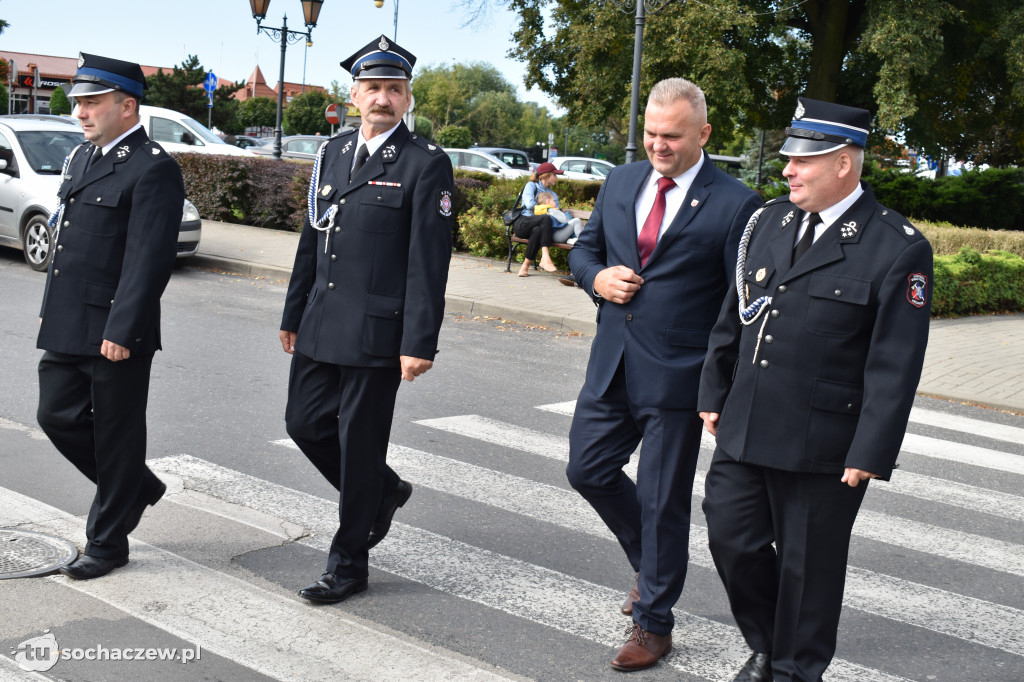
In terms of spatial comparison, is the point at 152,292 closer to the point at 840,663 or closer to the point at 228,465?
the point at 228,465

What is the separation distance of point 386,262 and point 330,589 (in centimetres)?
126

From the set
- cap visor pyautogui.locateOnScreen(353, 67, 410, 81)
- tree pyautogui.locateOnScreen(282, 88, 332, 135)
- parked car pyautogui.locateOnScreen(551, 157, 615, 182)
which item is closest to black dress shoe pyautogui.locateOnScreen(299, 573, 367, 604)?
cap visor pyautogui.locateOnScreen(353, 67, 410, 81)

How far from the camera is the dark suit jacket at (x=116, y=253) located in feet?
13.8

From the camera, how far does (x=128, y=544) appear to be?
178 inches

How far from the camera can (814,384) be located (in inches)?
131

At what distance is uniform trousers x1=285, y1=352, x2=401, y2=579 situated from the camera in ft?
13.8

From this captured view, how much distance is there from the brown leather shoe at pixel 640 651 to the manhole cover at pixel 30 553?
220 cm

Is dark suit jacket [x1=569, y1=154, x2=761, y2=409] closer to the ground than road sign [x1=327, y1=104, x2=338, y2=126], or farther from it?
closer to the ground

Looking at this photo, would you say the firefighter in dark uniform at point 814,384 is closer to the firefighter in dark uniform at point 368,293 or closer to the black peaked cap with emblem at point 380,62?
the firefighter in dark uniform at point 368,293

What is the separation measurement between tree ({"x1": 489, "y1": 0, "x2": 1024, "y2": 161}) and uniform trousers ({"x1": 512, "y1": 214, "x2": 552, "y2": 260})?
291 inches

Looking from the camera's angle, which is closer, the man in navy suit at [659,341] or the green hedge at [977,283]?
the man in navy suit at [659,341]

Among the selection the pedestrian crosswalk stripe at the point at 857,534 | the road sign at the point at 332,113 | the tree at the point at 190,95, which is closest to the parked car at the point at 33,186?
the pedestrian crosswalk stripe at the point at 857,534

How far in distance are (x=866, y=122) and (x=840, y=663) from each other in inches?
76.5

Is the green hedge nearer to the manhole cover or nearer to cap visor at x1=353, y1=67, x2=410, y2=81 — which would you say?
cap visor at x1=353, y1=67, x2=410, y2=81
